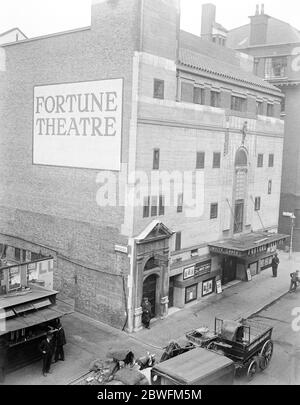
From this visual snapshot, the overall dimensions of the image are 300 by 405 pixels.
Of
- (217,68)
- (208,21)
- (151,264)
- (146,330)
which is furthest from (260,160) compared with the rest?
(208,21)

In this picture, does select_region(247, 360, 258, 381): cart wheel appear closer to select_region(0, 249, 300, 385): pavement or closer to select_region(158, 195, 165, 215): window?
select_region(0, 249, 300, 385): pavement

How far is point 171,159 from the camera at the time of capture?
29500mm

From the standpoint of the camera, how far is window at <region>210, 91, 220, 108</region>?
109 ft

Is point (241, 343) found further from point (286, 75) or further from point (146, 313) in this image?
point (286, 75)

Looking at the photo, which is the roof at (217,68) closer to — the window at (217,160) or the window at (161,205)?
the window at (217,160)

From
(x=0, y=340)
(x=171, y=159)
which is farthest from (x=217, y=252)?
(x=0, y=340)

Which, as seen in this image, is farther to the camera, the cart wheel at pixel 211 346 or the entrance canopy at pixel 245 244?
the entrance canopy at pixel 245 244

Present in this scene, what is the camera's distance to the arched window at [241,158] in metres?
36.2

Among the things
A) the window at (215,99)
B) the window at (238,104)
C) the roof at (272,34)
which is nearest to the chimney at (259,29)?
the roof at (272,34)

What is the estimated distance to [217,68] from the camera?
3444 cm

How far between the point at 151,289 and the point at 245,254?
25.0 feet

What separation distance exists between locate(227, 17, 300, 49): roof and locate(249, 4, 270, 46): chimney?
Result: 55 cm
